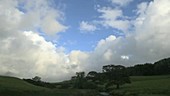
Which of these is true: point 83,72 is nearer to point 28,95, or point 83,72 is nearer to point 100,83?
point 100,83

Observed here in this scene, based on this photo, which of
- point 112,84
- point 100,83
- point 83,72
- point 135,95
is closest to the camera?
point 135,95

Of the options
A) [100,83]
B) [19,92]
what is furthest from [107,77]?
[19,92]

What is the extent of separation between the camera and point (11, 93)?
247ft

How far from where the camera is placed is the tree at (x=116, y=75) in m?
139

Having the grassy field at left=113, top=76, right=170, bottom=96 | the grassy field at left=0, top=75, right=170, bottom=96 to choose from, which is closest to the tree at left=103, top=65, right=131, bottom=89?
the grassy field at left=113, top=76, right=170, bottom=96

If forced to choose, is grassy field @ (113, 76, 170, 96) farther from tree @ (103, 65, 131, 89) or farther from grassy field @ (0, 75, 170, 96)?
tree @ (103, 65, 131, 89)

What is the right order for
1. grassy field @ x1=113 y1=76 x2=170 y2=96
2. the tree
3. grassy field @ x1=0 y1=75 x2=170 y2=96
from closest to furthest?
1. grassy field @ x1=0 y1=75 x2=170 y2=96
2. grassy field @ x1=113 y1=76 x2=170 y2=96
3. the tree

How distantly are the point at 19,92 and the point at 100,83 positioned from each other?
100439 mm

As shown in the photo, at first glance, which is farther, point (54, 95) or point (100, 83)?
point (100, 83)

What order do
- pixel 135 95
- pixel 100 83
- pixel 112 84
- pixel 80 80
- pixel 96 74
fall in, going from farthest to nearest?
pixel 96 74 < pixel 100 83 < pixel 80 80 < pixel 112 84 < pixel 135 95

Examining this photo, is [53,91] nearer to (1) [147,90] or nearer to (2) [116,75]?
(1) [147,90]

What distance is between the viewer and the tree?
5468 inches

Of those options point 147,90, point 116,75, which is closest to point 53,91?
point 147,90

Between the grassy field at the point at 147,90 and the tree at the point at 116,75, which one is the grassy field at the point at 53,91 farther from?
the tree at the point at 116,75
